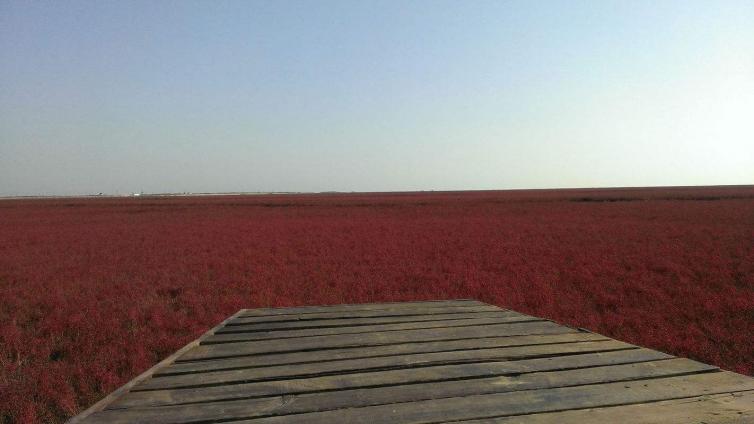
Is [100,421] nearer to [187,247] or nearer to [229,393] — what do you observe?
[229,393]

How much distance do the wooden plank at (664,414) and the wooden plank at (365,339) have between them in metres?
1.22

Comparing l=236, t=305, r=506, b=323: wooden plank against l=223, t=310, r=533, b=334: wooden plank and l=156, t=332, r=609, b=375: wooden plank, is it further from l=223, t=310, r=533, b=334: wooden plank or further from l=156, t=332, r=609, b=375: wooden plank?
l=156, t=332, r=609, b=375: wooden plank

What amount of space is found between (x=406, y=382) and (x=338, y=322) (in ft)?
4.81

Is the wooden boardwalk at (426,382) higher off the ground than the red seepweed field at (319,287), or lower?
higher

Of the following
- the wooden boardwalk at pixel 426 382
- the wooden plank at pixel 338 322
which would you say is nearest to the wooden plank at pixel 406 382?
the wooden boardwalk at pixel 426 382

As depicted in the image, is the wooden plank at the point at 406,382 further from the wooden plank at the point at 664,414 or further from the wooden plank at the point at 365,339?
the wooden plank at the point at 365,339

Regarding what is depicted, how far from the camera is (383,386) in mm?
2186

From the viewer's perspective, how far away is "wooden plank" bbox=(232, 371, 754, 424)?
6.04 ft

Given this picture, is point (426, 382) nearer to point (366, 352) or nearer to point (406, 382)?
point (406, 382)

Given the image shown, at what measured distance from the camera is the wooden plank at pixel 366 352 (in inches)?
100

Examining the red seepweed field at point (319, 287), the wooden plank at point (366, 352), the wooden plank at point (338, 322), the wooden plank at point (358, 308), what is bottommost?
the red seepweed field at point (319, 287)

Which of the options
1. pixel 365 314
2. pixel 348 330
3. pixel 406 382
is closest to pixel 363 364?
pixel 406 382

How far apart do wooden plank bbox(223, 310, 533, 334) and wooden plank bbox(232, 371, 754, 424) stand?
1.49 meters

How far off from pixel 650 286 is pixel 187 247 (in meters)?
12.5
